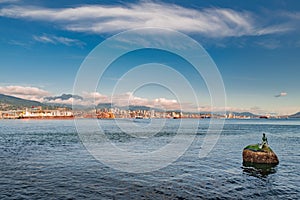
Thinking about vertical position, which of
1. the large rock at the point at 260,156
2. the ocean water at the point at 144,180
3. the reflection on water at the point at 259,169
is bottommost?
the ocean water at the point at 144,180

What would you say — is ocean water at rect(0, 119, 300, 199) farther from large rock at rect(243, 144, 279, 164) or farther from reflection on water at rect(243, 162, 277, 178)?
large rock at rect(243, 144, 279, 164)

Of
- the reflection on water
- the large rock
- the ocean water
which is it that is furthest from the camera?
the large rock

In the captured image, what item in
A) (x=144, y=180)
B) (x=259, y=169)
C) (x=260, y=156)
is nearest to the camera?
(x=144, y=180)

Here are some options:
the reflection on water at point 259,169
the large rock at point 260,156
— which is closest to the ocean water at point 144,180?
the reflection on water at point 259,169

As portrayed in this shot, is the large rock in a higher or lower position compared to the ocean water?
higher

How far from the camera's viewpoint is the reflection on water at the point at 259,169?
40969 mm

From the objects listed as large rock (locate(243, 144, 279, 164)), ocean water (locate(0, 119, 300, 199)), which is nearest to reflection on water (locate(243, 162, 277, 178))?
ocean water (locate(0, 119, 300, 199))

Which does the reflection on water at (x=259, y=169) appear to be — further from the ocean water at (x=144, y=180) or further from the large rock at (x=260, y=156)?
the large rock at (x=260, y=156)

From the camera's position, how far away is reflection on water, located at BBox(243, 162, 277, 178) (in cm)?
4097

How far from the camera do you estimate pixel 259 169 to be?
1748 inches

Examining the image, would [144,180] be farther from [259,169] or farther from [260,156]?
[260,156]

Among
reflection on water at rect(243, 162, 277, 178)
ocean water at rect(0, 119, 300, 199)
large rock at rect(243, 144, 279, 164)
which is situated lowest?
ocean water at rect(0, 119, 300, 199)

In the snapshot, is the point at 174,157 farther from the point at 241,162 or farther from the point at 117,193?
the point at 117,193

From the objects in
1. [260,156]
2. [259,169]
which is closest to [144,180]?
[259,169]
